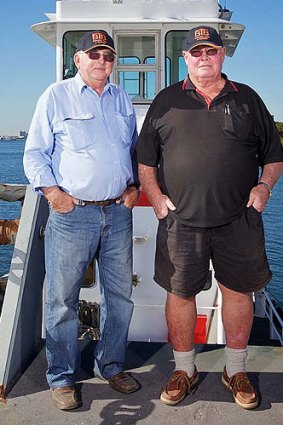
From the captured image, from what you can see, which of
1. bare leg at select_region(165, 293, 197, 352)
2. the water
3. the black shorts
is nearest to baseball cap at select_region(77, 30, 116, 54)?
the black shorts

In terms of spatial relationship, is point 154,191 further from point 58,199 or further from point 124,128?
point 58,199

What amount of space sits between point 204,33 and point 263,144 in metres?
0.74

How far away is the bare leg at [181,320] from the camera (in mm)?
3477

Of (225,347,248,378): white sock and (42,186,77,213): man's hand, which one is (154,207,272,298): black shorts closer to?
(225,347,248,378): white sock

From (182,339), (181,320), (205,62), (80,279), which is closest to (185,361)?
(182,339)

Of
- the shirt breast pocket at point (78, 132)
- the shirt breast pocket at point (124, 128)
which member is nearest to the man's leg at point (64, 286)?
the shirt breast pocket at point (78, 132)

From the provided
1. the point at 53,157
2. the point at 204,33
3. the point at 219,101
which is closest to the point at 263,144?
the point at 219,101

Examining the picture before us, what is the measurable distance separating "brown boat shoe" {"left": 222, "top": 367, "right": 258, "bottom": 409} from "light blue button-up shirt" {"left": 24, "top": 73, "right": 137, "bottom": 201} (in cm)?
137

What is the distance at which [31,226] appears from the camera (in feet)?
12.5

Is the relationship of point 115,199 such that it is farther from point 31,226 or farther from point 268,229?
point 268,229

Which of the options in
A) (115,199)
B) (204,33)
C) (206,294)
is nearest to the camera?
(204,33)

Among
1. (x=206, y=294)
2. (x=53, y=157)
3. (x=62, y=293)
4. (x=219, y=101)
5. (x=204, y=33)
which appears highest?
(x=204, y=33)

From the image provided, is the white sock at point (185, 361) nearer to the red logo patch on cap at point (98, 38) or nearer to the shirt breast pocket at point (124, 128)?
the shirt breast pocket at point (124, 128)

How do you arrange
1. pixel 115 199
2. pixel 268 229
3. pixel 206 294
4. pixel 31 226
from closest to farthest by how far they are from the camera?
pixel 115 199 → pixel 31 226 → pixel 206 294 → pixel 268 229
